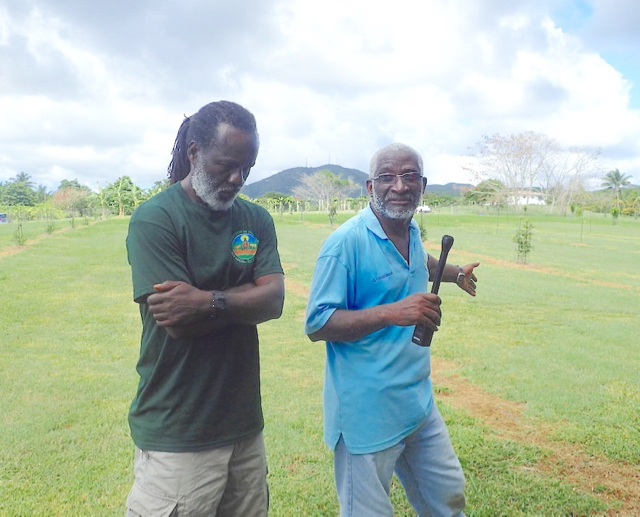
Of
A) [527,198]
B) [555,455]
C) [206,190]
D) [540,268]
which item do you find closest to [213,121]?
[206,190]

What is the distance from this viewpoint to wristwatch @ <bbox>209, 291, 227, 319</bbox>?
73.8 inches

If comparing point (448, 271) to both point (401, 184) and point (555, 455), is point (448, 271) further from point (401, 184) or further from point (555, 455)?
point (555, 455)

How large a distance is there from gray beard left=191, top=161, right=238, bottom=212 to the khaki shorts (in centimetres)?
82

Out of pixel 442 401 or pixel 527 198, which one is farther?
pixel 527 198

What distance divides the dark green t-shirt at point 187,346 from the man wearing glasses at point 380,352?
37 cm

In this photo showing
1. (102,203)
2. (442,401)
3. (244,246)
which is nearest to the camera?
(244,246)

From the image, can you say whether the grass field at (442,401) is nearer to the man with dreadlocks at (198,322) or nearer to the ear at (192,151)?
the man with dreadlocks at (198,322)

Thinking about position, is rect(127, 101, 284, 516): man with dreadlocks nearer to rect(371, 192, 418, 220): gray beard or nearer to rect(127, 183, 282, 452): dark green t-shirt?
rect(127, 183, 282, 452): dark green t-shirt

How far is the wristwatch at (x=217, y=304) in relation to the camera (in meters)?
1.88

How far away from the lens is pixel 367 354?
2244 mm

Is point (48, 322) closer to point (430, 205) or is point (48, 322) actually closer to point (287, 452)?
point (287, 452)

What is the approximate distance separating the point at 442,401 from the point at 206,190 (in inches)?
164

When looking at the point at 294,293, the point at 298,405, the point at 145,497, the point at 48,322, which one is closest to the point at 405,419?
the point at 145,497

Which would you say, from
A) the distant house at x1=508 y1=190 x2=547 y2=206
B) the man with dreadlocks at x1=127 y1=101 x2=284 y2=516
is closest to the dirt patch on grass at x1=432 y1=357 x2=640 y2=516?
the man with dreadlocks at x1=127 y1=101 x2=284 y2=516
